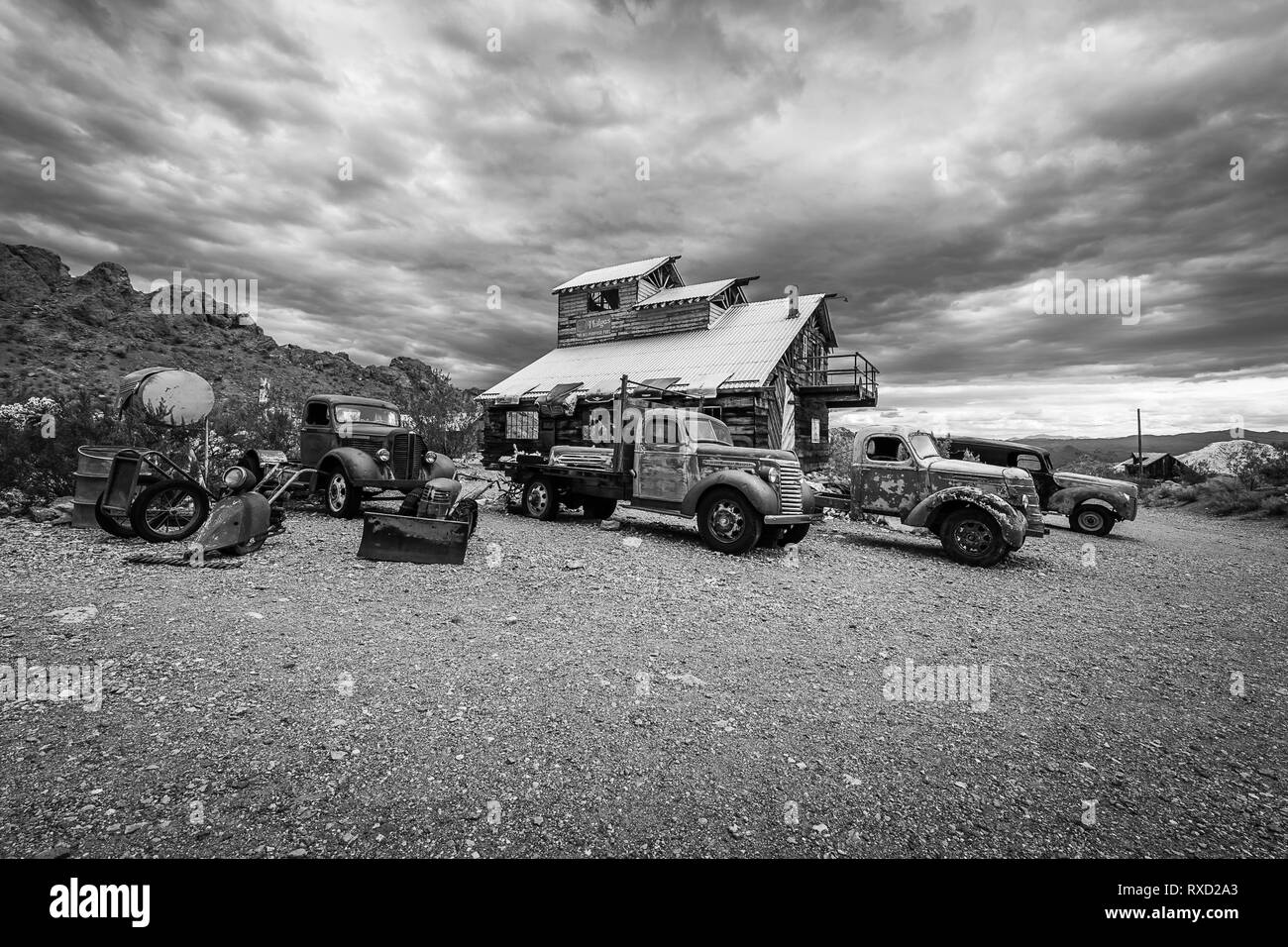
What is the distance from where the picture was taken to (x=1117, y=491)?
467 inches

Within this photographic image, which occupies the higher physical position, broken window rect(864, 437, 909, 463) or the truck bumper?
broken window rect(864, 437, 909, 463)

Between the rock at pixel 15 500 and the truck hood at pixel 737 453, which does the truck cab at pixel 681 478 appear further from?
the rock at pixel 15 500

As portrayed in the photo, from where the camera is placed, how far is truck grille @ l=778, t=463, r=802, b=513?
862 cm

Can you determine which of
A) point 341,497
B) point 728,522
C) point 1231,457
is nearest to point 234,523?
point 341,497

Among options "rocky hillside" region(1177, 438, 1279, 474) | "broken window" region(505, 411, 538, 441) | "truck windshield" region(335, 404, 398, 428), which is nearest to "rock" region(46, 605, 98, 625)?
"truck windshield" region(335, 404, 398, 428)

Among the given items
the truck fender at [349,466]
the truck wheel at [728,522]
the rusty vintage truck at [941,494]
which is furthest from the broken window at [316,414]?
the rusty vintage truck at [941,494]

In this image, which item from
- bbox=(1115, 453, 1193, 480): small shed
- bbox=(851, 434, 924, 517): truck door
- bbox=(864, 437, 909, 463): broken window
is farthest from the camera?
bbox=(1115, 453, 1193, 480): small shed

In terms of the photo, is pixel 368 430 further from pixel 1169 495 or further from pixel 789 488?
pixel 1169 495

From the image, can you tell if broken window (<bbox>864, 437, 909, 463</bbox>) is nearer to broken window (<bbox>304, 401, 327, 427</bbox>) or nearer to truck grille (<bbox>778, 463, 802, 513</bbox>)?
truck grille (<bbox>778, 463, 802, 513</bbox>)

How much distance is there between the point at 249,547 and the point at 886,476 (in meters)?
9.75

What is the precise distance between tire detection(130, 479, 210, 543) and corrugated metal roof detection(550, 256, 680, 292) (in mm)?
19254

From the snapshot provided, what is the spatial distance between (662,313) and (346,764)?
21979 mm

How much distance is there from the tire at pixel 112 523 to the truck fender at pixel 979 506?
36.1 ft
